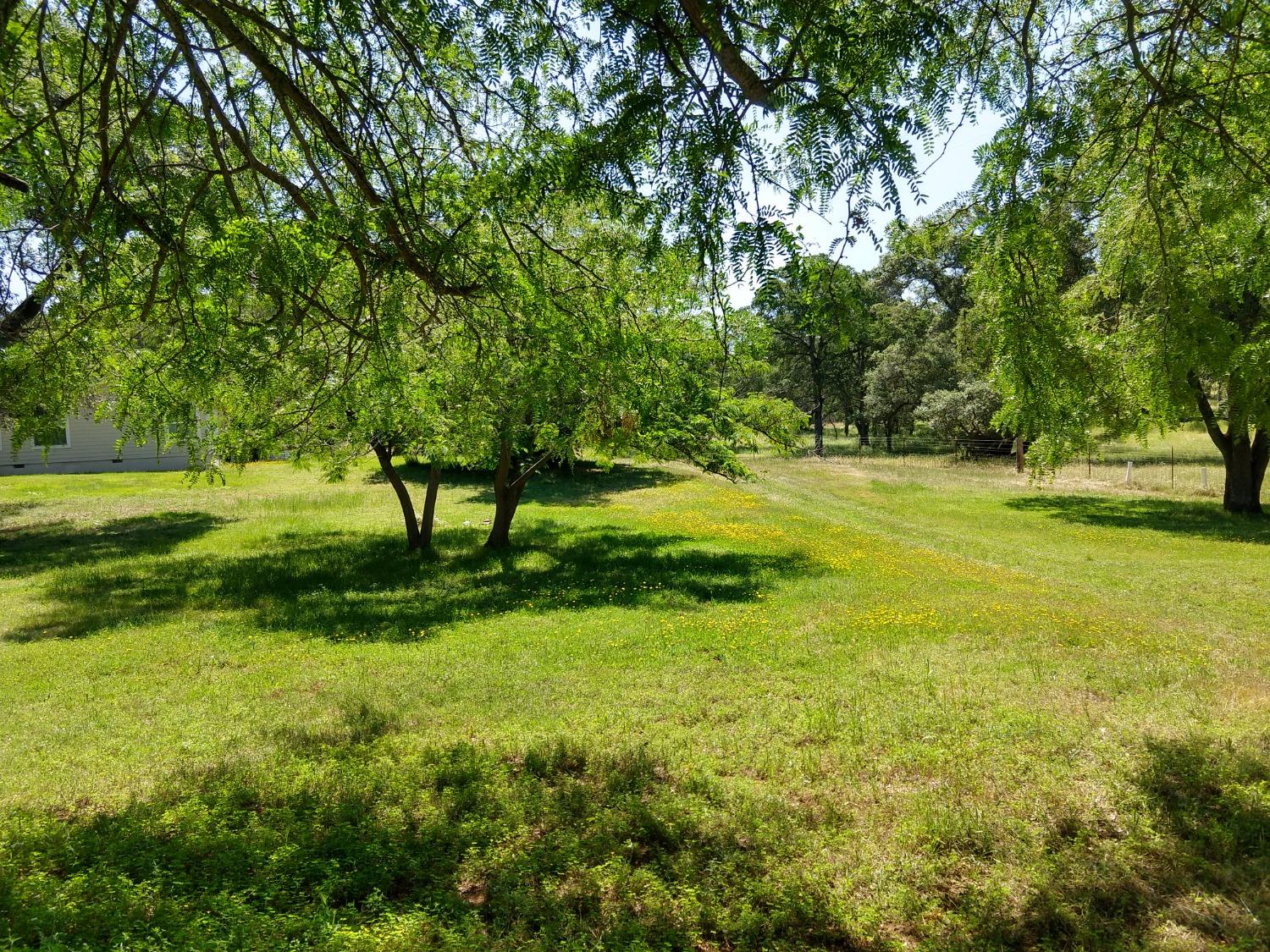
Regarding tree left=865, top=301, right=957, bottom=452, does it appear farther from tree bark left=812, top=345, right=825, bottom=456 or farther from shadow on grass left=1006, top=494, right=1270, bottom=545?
shadow on grass left=1006, top=494, right=1270, bottom=545

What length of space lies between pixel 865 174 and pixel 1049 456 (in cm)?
1528

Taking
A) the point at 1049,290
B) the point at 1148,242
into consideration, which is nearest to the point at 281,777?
the point at 1049,290

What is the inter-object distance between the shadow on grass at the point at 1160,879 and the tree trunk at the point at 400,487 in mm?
13286

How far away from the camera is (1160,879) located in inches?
151

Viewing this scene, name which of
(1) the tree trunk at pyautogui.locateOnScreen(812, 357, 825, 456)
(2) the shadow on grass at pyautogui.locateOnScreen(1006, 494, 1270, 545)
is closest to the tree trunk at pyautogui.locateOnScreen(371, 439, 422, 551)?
(2) the shadow on grass at pyautogui.locateOnScreen(1006, 494, 1270, 545)

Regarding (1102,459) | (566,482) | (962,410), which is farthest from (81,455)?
(1102,459)

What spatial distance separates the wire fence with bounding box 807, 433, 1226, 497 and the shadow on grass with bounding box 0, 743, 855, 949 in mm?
18493

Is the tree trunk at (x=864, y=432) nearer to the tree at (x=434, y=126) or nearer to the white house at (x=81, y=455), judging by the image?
the white house at (x=81, y=455)

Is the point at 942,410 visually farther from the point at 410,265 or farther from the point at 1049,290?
the point at 410,265

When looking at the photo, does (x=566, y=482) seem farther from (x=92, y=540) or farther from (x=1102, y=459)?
(x=1102, y=459)

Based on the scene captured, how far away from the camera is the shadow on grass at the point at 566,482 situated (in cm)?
2684

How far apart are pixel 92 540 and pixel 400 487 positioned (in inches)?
361

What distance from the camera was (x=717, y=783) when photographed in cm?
504

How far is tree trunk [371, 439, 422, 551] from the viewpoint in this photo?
49.9ft
